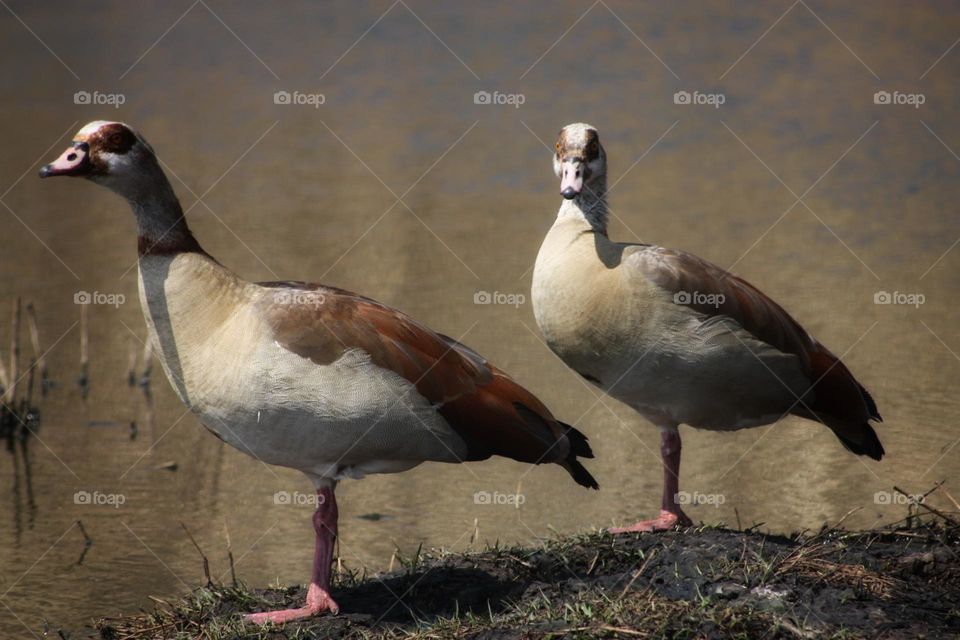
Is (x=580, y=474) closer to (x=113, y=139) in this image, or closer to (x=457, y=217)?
(x=113, y=139)

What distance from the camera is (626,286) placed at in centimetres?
597

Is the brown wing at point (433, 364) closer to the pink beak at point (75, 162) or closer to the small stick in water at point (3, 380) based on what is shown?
the pink beak at point (75, 162)

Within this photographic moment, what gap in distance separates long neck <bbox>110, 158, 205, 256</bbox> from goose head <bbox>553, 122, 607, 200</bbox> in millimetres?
1646

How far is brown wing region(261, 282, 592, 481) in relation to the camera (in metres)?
5.48

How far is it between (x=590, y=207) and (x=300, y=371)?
1725 millimetres

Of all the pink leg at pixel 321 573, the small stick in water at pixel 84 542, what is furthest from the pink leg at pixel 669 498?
the small stick in water at pixel 84 542

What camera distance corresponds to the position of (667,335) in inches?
235

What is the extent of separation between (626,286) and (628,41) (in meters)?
10.9

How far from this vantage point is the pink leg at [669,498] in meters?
6.08

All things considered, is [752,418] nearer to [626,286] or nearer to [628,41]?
[626,286]

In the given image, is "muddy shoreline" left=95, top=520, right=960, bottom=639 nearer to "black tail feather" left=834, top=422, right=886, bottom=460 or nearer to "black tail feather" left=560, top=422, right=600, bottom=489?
"black tail feather" left=560, top=422, right=600, bottom=489

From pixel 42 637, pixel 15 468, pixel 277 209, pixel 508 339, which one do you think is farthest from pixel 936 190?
pixel 42 637

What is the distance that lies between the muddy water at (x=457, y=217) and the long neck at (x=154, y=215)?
71.8 inches

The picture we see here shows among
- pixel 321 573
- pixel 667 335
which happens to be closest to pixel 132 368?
pixel 321 573
